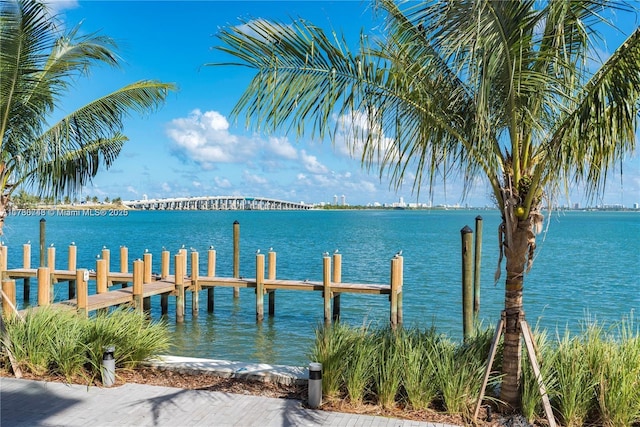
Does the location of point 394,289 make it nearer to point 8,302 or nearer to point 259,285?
point 259,285

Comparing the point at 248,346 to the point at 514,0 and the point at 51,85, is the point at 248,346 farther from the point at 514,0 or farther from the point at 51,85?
the point at 514,0

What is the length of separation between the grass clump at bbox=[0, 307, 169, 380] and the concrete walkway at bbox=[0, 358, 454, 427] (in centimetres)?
37

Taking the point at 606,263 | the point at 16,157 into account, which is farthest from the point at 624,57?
the point at 606,263

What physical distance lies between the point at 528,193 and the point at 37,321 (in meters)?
7.18

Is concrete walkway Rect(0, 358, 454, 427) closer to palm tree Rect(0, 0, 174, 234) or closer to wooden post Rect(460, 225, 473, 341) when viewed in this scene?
palm tree Rect(0, 0, 174, 234)

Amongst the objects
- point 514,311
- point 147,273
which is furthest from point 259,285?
point 514,311

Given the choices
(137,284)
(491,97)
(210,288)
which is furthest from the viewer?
(210,288)

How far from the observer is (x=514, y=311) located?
6.14 m

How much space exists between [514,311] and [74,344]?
5893 millimetres

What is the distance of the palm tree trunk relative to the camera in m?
5.97

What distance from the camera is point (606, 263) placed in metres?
36.4

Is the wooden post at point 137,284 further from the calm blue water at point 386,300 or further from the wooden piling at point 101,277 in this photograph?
the calm blue water at point 386,300

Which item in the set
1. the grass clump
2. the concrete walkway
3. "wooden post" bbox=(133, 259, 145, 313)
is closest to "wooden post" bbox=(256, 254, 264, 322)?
"wooden post" bbox=(133, 259, 145, 313)

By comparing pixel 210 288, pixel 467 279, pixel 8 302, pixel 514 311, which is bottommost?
pixel 210 288
